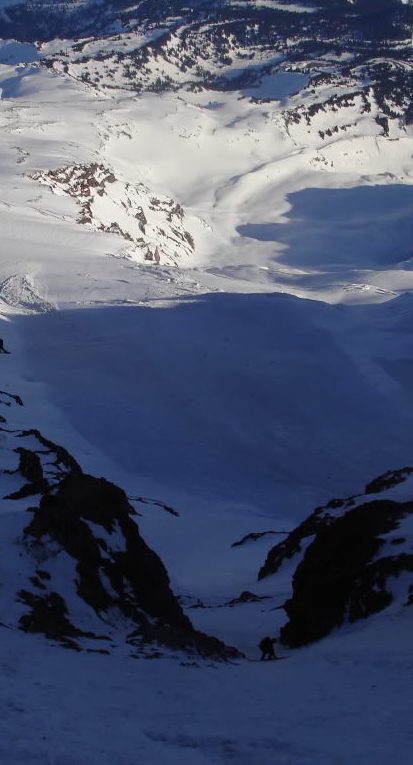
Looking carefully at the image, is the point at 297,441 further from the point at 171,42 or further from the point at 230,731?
the point at 171,42

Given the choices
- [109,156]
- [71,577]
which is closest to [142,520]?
[71,577]

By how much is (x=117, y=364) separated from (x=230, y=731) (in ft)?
88.9

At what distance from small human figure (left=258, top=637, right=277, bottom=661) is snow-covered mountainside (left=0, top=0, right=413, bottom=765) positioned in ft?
0.61

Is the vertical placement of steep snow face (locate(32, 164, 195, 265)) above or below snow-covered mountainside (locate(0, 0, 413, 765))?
above

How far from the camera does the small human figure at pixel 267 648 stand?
38.7ft

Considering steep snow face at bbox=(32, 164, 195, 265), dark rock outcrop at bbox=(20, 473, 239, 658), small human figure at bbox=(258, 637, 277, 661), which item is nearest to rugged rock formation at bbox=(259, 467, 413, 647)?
small human figure at bbox=(258, 637, 277, 661)

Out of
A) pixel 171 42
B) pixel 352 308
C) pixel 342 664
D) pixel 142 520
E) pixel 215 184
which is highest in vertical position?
pixel 171 42

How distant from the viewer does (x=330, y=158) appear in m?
100

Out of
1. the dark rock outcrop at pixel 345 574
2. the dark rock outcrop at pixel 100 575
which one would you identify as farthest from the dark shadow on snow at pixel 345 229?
the dark rock outcrop at pixel 100 575

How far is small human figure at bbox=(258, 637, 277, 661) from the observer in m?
11.8

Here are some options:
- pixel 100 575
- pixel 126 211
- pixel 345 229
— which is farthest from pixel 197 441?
pixel 345 229

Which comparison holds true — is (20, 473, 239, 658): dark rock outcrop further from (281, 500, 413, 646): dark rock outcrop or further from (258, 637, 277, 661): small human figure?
(281, 500, 413, 646): dark rock outcrop

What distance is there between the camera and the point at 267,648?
12.3m

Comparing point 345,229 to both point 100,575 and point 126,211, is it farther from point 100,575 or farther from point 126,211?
point 100,575
